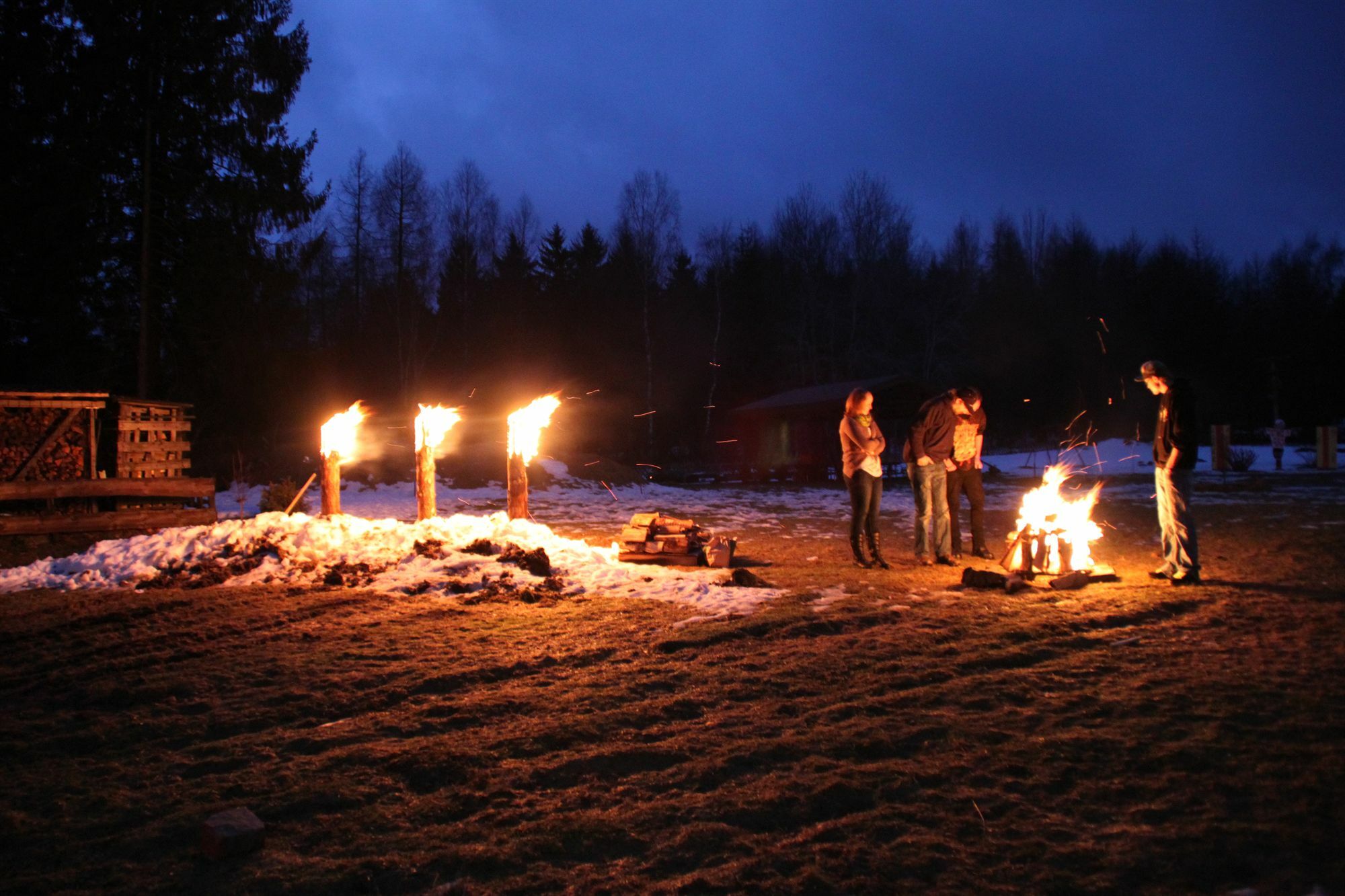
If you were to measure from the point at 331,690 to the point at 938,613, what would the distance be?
4455mm

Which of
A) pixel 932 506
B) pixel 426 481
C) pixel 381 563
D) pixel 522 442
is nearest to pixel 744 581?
pixel 932 506

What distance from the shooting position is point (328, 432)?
1066 centimetres

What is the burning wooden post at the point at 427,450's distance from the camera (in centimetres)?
1050

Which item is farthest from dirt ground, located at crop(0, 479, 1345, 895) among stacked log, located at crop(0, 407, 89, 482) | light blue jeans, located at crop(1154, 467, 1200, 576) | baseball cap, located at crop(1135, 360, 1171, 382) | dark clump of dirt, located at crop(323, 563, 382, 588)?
stacked log, located at crop(0, 407, 89, 482)

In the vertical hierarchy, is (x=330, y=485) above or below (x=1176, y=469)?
below

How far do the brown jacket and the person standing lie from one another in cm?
49

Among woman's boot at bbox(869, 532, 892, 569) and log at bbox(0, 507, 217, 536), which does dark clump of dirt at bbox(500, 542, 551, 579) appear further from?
log at bbox(0, 507, 217, 536)

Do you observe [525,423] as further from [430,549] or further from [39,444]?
[39,444]

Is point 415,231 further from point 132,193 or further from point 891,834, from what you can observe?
point 891,834

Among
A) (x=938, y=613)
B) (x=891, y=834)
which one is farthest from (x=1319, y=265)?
(x=891, y=834)

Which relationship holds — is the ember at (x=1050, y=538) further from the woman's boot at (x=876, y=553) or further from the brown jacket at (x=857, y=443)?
the brown jacket at (x=857, y=443)

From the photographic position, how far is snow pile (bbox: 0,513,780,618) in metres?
7.86

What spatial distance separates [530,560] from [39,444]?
27.9 ft

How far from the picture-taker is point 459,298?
39.4 meters
